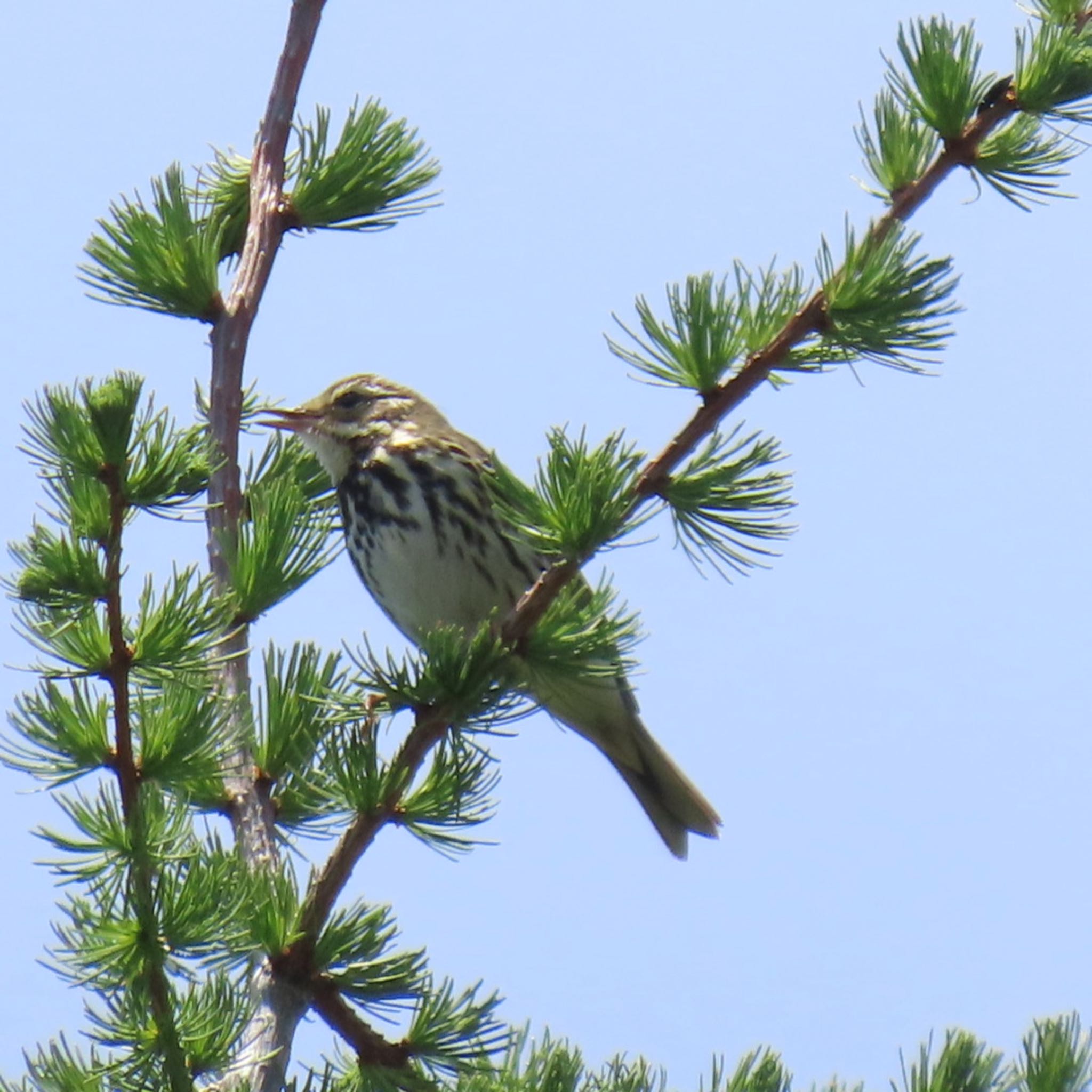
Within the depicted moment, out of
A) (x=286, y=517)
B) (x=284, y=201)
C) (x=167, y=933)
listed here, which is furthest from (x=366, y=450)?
(x=167, y=933)

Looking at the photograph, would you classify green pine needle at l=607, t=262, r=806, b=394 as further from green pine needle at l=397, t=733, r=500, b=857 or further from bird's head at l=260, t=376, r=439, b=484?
bird's head at l=260, t=376, r=439, b=484

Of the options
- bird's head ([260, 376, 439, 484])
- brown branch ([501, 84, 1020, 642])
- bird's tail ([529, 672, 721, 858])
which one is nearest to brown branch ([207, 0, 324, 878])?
brown branch ([501, 84, 1020, 642])

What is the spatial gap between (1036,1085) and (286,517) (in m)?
1.18

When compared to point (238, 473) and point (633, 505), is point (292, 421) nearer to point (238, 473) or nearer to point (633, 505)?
point (238, 473)

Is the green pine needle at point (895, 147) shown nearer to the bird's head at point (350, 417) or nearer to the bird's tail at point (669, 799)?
the bird's head at point (350, 417)

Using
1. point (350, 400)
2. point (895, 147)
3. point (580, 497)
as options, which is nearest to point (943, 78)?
point (895, 147)

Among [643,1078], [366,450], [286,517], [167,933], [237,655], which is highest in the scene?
[366,450]

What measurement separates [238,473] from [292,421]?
3.56ft

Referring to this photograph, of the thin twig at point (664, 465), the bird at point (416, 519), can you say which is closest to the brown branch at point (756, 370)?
the thin twig at point (664, 465)

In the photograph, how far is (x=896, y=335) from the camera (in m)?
1.89

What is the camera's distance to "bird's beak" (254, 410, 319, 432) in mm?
3586

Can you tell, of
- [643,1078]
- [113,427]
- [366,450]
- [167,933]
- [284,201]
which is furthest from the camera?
[366,450]

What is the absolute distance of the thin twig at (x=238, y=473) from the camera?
1964 mm

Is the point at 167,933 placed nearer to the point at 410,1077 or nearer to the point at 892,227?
the point at 410,1077
